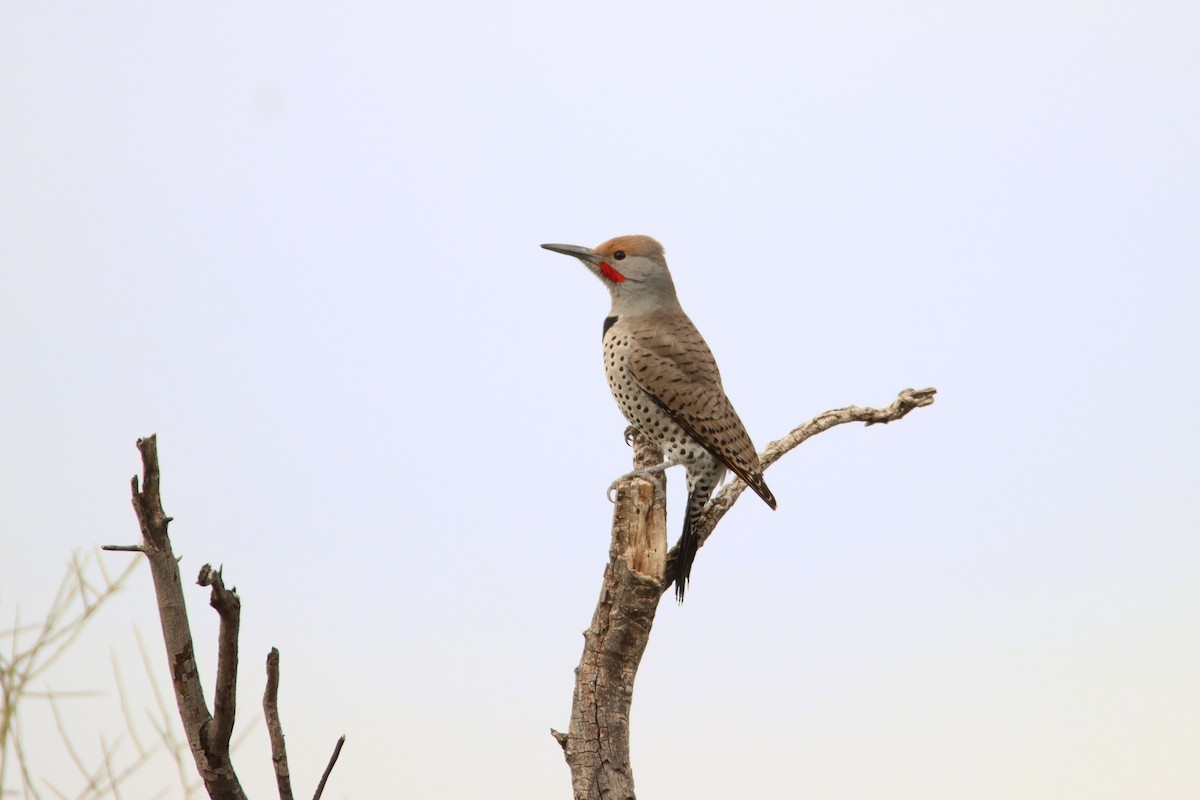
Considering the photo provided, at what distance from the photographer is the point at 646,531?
4398mm

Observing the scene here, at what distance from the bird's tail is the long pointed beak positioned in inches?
55.1

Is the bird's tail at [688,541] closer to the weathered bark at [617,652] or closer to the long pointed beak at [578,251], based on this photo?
the weathered bark at [617,652]

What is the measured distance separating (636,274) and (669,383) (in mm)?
805

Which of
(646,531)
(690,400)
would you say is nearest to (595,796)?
(646,531)

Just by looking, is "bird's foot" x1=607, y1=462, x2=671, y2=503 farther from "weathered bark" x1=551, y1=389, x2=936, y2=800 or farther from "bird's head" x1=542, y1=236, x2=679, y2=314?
"bird's head" x1=542, y1=236, x2=679, y2=314

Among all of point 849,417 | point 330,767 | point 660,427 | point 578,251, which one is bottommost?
point 330,767

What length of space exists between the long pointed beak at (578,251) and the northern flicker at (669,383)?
0.25 ft

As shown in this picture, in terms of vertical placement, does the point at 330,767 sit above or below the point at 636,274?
below

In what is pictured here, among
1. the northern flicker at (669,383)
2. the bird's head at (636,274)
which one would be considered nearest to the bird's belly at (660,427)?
the northern flicker at (669,383)

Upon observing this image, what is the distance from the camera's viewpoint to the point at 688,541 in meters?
5.11

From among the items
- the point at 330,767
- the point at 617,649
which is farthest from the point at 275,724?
the point at 617,649

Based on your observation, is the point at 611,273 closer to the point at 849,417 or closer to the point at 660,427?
the point at 660,427

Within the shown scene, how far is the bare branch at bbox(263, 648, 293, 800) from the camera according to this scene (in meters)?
3.42

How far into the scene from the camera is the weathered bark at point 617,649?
14.0ft
